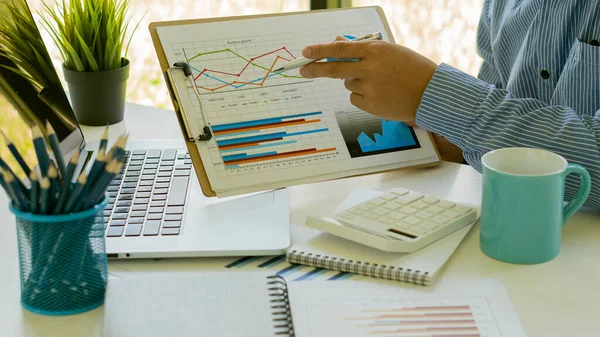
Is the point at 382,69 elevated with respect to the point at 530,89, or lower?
elevated

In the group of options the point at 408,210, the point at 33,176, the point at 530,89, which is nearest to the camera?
the point at 33,176

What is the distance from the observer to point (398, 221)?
0.88 metres

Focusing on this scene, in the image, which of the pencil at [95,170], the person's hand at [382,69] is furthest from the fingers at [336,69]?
the pencil at [95,170]

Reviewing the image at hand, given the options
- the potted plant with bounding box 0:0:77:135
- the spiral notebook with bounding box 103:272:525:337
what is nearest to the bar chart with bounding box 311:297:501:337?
the spiral notebook with bounding box 103:272:525:337

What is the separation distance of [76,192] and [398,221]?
0.37 meters

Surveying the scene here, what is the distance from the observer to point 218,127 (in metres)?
1.04

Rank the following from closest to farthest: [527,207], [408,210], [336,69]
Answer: [527,207], [408,210], [336,69]

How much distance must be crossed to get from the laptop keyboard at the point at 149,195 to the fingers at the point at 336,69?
9.2 inches

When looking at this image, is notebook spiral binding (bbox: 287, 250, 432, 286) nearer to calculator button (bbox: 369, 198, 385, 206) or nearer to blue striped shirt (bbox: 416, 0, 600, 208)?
calculator button (bbox: 369, 198, 385, 206)

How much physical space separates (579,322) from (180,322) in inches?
15.1

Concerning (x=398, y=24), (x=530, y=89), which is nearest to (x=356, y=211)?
(x=530, y=89)

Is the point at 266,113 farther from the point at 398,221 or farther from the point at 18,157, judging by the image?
the point at 18,157

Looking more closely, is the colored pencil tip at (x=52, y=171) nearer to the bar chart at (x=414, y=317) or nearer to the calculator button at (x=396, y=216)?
the bar chart at (x=414, y=317)

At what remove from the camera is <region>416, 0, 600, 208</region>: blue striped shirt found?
3.13 ft
